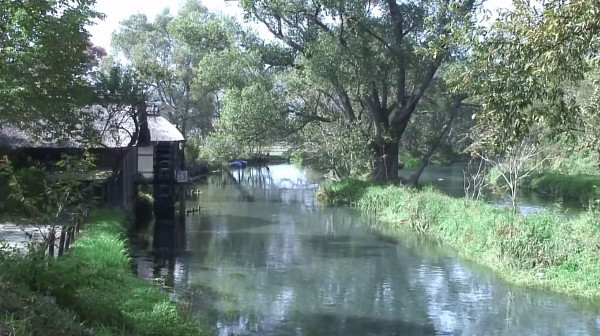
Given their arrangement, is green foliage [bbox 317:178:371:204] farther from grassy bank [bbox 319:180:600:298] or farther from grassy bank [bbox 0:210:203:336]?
grassy bank [bbox 0:210:203:336]

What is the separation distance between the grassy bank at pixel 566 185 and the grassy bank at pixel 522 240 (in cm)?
847

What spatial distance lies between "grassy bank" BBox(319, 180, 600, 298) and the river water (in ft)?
1.61

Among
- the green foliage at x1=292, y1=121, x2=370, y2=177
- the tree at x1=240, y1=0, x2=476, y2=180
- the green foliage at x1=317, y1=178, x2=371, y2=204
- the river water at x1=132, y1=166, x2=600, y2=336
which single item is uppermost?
the tree at x1=240, y1=0, x2=476, y2=180

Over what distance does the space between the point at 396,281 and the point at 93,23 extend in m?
→ 11.1

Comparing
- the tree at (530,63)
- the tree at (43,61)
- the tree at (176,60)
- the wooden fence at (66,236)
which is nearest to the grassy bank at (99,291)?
the wooden fence at (66,236)

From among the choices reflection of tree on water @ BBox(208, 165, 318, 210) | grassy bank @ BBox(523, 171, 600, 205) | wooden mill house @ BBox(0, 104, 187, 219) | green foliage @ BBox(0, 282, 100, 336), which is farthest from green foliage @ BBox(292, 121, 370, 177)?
green foliage @ BBox(0, 282, 100, 336)

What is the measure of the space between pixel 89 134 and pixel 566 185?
76.4ft

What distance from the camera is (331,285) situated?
1548 cm

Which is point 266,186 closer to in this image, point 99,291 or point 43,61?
point 43,61

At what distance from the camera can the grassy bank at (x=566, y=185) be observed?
96.8 feet

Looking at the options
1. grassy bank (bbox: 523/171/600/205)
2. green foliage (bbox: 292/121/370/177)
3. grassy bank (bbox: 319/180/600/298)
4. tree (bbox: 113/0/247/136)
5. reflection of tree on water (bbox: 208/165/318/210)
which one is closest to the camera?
grassy bank (bbox: 319/180/600/298)

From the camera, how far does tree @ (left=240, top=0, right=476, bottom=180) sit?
26.8 metres

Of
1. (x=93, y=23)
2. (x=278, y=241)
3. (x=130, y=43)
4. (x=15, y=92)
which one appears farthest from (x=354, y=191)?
(x=130, y=43)

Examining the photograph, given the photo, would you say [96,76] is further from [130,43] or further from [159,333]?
[130,43]
